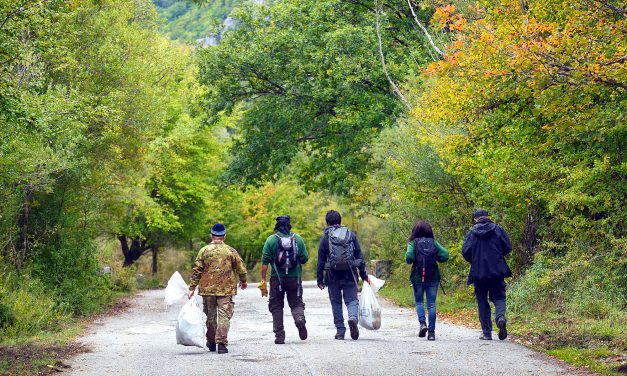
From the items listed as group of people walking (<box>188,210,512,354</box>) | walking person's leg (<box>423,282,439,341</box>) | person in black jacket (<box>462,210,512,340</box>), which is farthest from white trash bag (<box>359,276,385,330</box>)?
person in black jacket (<box>462,210,512,340</box>)

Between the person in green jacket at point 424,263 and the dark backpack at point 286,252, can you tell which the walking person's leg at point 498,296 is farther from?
the dark backpack at point 286,252

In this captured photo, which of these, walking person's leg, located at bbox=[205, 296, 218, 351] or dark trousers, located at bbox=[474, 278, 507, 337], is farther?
dark trousers, located at bbox=[474, 278, 507, 337]

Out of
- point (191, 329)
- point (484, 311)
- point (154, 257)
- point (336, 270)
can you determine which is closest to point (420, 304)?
point (484, 311)

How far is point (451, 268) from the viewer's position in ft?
69.8

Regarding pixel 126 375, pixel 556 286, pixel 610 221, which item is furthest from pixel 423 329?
pixel 126 375

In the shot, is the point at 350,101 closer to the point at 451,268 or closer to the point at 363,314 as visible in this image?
the point at 451,268

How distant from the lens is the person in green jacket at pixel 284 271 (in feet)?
43.0

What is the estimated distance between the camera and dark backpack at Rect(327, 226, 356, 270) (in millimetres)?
13367

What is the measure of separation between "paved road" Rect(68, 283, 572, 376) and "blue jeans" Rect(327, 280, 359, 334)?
1.07 ft

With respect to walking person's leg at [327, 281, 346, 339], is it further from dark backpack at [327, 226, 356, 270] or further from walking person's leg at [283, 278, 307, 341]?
walking person's leg at [283, 278, 307, 341]

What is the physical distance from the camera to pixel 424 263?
13531mm

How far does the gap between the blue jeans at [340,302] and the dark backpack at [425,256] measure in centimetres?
102

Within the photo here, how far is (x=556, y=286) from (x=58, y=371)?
337 inches

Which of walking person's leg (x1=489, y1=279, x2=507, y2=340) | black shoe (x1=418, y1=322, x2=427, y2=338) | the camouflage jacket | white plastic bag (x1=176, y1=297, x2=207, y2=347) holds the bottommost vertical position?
black shoe (x1=418, y1=322, x2=427, y2=338)
